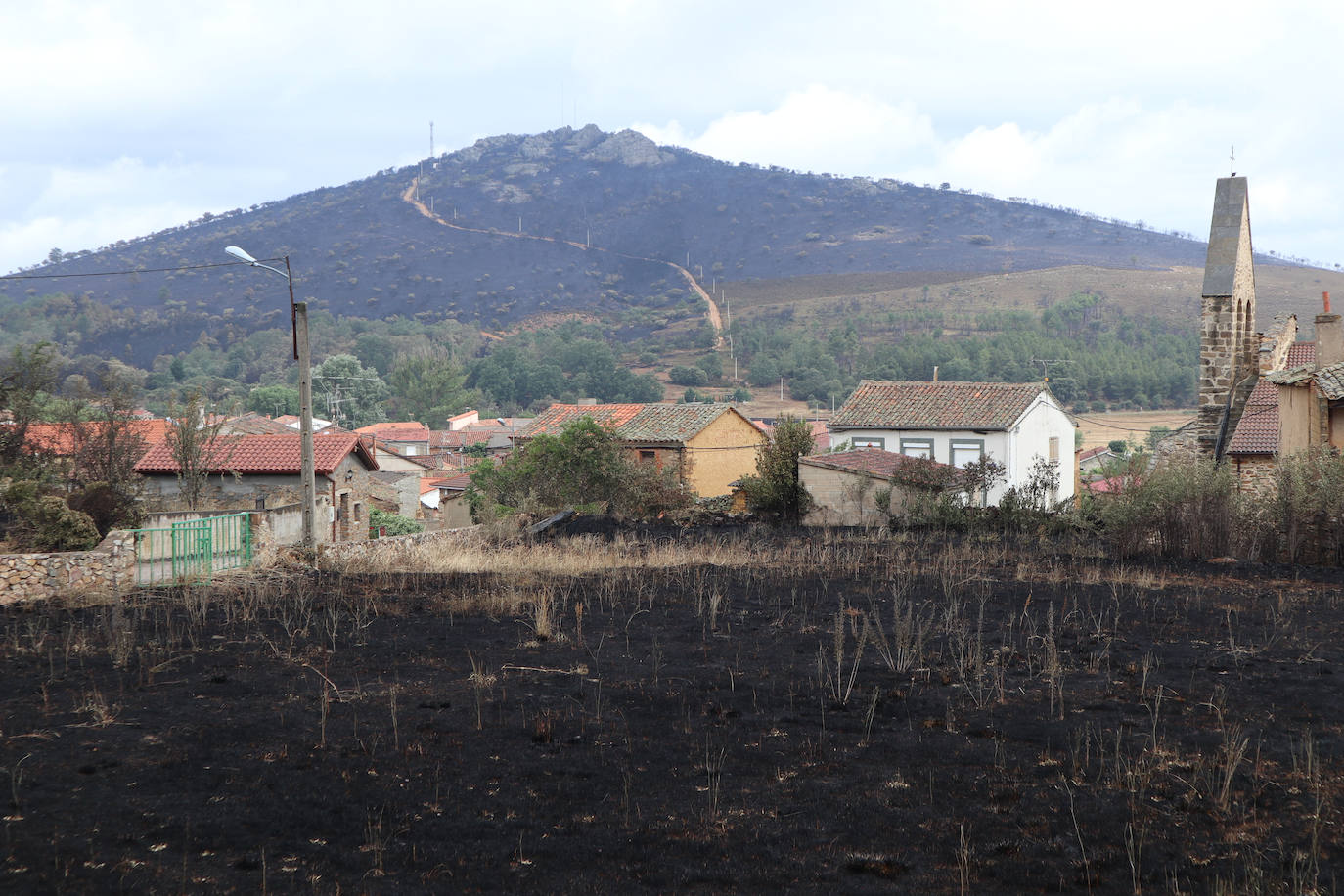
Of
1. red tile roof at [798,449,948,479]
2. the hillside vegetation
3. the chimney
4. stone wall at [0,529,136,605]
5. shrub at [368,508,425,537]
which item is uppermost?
the hillside vegetation

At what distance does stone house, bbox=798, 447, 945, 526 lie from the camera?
26.5 m

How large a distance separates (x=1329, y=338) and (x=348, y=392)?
9081 cm

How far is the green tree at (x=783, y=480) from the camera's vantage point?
28750 millimetres

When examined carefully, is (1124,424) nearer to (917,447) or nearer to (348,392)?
(917,447)

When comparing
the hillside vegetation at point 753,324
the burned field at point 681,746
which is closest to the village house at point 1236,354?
the burned field at point 681,746

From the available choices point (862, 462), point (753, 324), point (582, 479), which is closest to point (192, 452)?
point (582, 479)

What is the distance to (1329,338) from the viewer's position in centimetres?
2270

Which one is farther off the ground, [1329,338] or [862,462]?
[1329,338]

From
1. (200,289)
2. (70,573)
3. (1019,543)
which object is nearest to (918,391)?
(1019,543)

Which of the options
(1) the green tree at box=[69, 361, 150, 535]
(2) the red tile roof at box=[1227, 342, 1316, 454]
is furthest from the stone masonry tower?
(1) the green tree at box=[69, 361, 150, 535]

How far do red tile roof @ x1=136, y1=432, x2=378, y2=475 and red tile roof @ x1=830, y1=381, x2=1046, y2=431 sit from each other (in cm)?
1949

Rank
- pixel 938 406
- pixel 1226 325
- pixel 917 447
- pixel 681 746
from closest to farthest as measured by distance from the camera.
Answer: pixel 681 746 → pixel 1226 325 → pixel 917 447 → pixel 938 406

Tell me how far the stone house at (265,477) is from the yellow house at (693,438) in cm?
1024

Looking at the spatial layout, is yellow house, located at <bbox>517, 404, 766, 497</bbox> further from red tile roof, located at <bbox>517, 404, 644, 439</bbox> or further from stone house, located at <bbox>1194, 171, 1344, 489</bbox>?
stone house, located at <bbox>1194, 171, 1344, 489</bbox>
